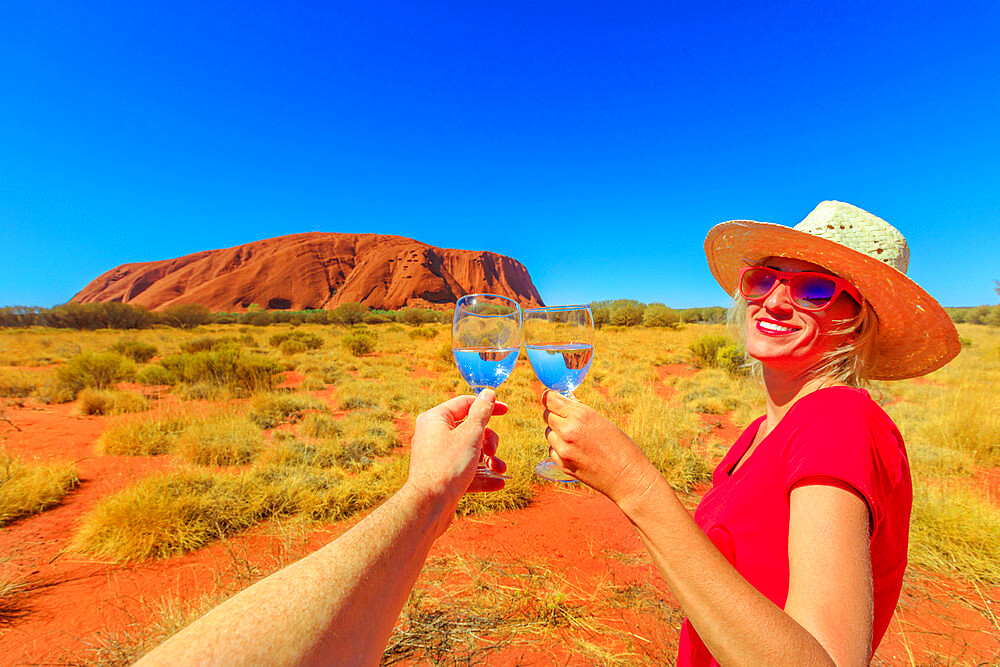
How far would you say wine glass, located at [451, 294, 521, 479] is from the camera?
56.4 inches

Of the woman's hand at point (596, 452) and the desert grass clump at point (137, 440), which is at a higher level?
the woman's hand at point (596, 452)

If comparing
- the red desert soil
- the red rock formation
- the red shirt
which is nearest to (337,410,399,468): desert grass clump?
the red desert soil

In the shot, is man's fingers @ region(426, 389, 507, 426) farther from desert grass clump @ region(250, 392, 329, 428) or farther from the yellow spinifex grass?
desert grass clump @ region(250, 392, 329, 428)

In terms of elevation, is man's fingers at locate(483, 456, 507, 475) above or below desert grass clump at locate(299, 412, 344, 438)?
above

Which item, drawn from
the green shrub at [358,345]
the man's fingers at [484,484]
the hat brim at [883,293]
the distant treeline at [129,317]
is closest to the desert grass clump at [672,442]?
the hat brim at [883,293]

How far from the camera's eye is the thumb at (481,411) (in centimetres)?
119

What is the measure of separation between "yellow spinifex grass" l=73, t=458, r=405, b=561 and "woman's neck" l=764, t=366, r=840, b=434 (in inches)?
160

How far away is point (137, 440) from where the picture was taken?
19.2 feet

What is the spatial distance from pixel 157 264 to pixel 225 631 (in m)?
131

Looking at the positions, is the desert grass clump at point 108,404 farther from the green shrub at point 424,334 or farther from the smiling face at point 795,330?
the green shrub at point 424,334

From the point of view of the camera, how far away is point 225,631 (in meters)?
0.53

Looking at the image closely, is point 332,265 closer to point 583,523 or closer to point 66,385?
point 66,385

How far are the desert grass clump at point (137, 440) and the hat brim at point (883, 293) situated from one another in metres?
7.24

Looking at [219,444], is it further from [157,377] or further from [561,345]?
[157,377]
